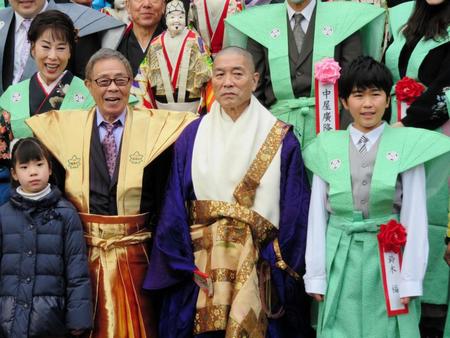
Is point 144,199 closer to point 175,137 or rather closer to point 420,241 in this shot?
point 175,137

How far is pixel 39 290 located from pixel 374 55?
2665 mm

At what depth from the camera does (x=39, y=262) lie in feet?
16.2

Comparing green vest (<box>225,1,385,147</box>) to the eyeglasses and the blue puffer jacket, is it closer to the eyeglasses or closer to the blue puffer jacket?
the eyeglasses

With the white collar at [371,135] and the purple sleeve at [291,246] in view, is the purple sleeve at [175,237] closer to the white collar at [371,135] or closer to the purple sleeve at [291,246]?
the purple sleeve at [291,246]

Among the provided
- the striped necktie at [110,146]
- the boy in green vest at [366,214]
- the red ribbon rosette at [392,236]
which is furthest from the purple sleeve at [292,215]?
the striped necktie at [110,146]

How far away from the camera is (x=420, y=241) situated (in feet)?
15.7

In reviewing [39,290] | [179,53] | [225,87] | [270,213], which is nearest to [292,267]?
[270,213]

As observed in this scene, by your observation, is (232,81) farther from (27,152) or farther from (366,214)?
(27,152)

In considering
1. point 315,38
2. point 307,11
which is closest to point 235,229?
point 315,38

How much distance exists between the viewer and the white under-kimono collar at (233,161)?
512 centimetres

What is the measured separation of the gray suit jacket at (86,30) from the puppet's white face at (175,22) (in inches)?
22.6

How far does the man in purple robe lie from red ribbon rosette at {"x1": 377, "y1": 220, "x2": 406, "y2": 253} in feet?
1.60

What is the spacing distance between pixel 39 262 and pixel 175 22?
2176 millimetres

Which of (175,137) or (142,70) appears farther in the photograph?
(142,70)
